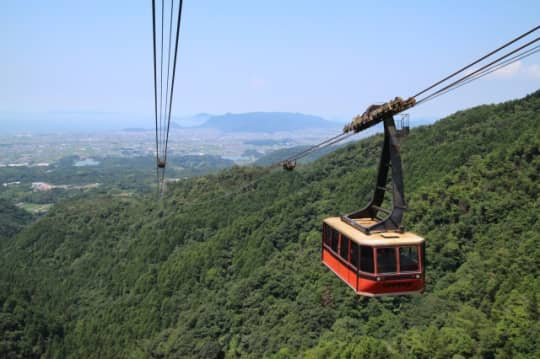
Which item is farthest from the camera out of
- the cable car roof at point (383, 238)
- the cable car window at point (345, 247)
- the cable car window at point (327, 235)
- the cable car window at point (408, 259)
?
the cable car window at point (327, 235)

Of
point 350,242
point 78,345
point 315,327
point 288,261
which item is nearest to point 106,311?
point 78,345

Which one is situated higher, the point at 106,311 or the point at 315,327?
the point at 315,327

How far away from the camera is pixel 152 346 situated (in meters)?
57.9

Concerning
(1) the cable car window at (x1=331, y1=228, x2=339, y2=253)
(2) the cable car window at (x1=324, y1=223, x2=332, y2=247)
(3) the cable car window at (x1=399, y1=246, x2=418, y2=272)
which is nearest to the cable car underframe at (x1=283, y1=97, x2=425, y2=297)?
(3) the cable car window at (x1=399, y1=246, x2=418, y2=272)

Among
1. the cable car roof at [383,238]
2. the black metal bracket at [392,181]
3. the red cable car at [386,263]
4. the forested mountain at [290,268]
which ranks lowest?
the forested mountain at [290,268]

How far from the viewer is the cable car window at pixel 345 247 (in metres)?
11.9

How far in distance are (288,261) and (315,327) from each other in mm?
15471

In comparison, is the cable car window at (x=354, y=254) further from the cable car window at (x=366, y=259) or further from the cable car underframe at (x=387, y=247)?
the cable car window at (x=366, y=259)

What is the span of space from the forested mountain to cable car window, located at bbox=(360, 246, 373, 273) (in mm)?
22587

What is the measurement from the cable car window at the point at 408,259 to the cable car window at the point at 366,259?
71 centimetres

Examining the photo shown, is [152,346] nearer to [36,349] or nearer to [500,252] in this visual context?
[36,349]

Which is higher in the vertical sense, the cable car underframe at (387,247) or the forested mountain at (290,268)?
the cable car underframe at (387,247)

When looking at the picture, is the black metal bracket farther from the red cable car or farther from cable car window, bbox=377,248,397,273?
cable car window, bbox=377,248,397,273

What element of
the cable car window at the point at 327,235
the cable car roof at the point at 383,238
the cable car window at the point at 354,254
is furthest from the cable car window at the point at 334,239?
the cable car window at the point at 354,254
